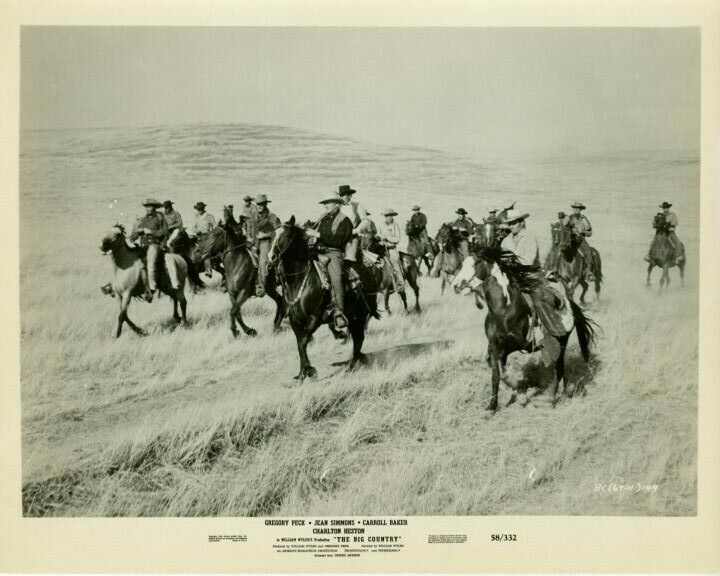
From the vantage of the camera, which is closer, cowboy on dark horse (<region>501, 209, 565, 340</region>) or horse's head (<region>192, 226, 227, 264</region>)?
cowboy on dark horse (<region>501, 209, 565, 340</region>)

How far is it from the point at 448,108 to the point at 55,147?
3671mm

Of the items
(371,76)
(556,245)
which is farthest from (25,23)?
(556,245)

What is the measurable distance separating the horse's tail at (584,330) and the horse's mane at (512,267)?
1.44 ft

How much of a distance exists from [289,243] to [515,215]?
2169 millimetres

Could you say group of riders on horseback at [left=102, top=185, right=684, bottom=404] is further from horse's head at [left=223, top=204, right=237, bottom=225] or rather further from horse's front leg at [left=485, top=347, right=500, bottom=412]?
horse's front leg at [left=485, top=347, right=500, bottom=412]

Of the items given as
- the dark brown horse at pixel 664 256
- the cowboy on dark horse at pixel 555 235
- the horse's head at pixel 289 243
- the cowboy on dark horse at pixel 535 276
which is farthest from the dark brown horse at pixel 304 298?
the dark brown horse at pixel 664 256

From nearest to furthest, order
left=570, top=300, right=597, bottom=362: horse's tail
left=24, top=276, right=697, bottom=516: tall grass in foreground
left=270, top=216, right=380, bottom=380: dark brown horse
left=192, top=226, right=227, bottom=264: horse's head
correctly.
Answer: left=24, top=276, right=697, bottom=516: tall grass in foreground, left=270, top=216, right=380, bottom=380: dark brown horse, left=570, top=300, right=597, bottom=362: horse's tail, left=192, top=226, right=227, bottom=264: horse's head

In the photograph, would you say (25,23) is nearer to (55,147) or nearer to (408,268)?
(55,147)

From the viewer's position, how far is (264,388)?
6.12 meters

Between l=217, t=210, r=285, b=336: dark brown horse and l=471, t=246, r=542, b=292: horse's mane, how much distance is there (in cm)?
198

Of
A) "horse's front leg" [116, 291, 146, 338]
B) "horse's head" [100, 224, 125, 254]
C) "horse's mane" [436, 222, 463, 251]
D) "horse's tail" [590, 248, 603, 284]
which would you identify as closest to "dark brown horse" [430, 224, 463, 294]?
"horse's mane" [436, 222, 463, 251]

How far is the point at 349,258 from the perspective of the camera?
20.6 ft

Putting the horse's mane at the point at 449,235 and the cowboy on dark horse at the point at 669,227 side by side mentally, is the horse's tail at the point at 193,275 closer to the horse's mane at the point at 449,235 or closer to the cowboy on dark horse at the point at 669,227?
the horse's mane at the point at 449,235

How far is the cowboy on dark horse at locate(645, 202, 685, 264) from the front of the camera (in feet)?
20.2
